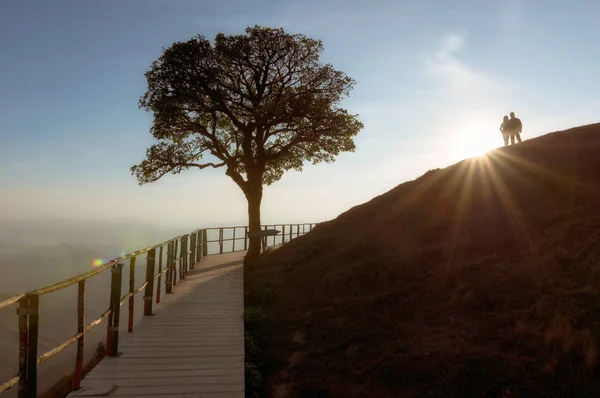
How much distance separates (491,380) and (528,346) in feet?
3.82

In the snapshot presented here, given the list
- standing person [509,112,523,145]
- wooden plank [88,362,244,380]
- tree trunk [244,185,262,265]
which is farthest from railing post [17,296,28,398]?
standing person [509,112,523,145]

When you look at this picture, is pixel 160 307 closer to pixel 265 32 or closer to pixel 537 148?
pixel 265 32

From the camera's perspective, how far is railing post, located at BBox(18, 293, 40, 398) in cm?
501

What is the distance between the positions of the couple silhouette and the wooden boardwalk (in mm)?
18751

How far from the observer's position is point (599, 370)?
6902mm

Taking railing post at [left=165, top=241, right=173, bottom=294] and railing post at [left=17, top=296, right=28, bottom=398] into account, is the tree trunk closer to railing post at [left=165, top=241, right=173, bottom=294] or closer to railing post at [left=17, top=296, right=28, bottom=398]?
railing post at [left=165, top=241, right=173, bottom=294]

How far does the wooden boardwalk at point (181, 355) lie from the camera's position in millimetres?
Answer: 6980

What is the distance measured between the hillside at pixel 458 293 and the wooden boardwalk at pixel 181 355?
1.17m

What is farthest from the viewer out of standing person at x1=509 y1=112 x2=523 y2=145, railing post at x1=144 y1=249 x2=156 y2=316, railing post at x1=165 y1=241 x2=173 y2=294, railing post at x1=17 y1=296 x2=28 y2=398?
standing person at x1=509 y1=112 x2=523 y2=145

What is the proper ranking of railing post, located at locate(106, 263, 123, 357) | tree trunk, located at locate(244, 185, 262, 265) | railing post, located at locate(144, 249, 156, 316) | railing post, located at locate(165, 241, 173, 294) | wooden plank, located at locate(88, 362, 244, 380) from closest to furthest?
wooden plank, located at locate(88, 362, 244, 380) < railing post, located at locate(106, 263, 123, 357) < railing post, located at locate(144, 249, 156, 316) < railing post, located at locate(165, 241, 173, 294) < tree trunk, located at locate(244, 185, 262, 265)

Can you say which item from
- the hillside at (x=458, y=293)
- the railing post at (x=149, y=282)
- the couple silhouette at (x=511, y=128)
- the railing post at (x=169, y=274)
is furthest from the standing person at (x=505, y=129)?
the railing post at (x=149, y=282)

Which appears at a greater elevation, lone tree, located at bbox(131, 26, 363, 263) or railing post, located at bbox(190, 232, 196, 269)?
lone tree, located at bbox(131, 26, 363, 263)

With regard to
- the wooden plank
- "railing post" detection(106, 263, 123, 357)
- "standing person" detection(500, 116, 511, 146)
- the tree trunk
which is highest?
"standing person" detection(500, 116, 511, 146)

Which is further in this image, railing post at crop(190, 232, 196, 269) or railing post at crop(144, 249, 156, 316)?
railing post at crop(190, 232, 196, 269)
